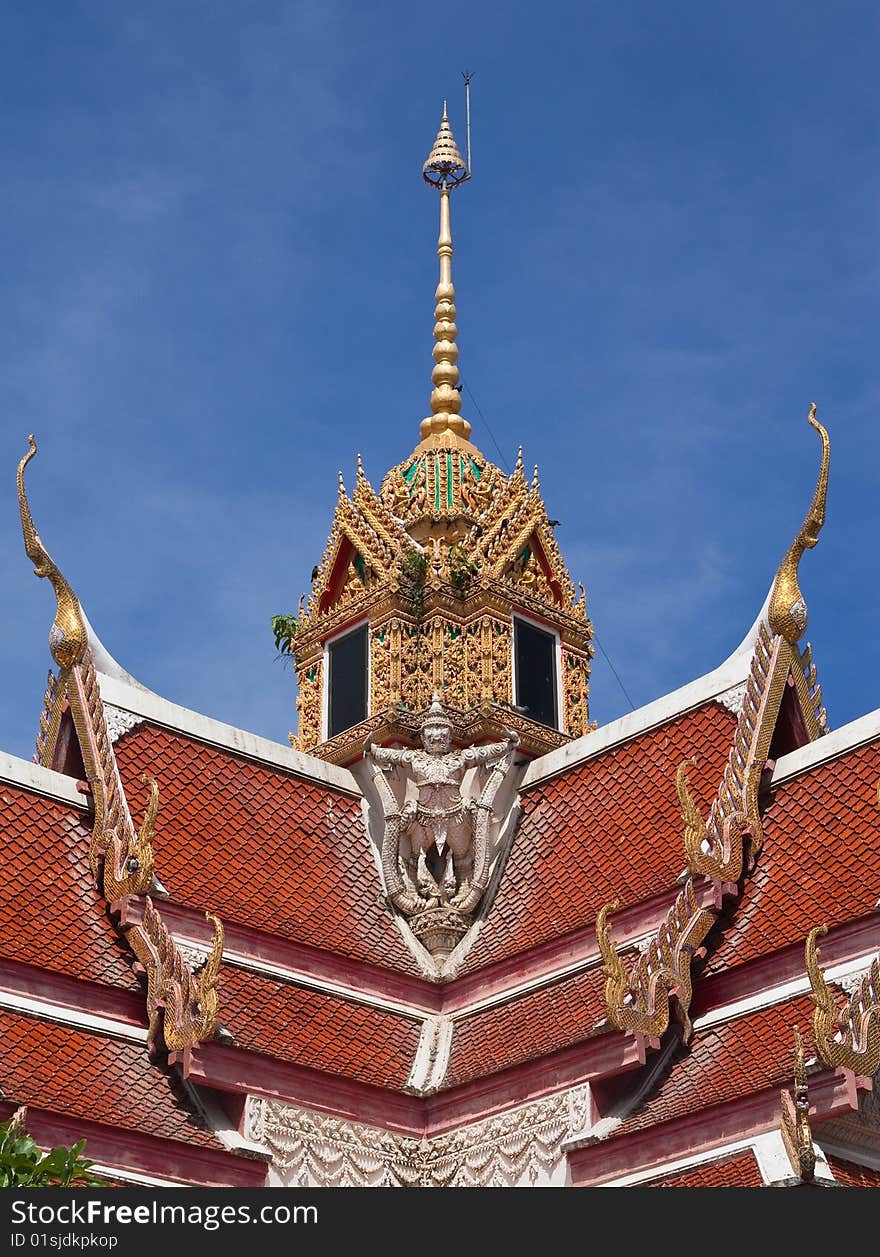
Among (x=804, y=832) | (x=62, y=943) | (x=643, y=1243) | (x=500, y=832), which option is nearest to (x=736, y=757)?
(x=804, y=832)

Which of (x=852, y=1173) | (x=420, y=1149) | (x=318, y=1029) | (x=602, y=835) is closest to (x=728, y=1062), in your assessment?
(x=852, y=1173)

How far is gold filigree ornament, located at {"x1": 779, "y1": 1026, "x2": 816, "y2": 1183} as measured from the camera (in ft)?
42.5

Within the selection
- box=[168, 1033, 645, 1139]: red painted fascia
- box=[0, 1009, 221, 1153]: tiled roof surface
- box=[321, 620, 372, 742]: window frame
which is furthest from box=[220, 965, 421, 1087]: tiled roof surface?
box=[321, 620, 372, 742]: window frame

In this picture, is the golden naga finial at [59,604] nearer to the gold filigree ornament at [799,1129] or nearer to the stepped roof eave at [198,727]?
the stepped roof eave at [198,727]

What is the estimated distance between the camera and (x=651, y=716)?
58.7 feet

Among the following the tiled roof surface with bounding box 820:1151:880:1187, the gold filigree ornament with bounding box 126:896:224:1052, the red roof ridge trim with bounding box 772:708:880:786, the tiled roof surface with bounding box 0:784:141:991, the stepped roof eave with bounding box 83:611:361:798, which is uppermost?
the stepped roof eave with bounding box 83:611:361:798

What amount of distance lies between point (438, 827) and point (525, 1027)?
220 cm

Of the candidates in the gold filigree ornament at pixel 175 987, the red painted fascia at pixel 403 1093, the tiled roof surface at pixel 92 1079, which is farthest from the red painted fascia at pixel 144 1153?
the gold filigree ornament at pixel 175 987

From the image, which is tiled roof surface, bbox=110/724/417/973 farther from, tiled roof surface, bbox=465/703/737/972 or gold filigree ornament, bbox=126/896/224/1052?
tiled roof surface, bbox=465/703/737/972

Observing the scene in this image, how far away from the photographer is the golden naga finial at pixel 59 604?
56.6 feet

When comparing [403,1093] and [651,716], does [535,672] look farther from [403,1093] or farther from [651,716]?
[403,1093]

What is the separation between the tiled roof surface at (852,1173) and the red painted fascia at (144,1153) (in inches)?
138

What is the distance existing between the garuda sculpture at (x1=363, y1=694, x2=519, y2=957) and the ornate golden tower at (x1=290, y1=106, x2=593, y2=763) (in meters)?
0.55

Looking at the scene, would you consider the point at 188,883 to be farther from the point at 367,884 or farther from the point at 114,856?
the point at 367,884
